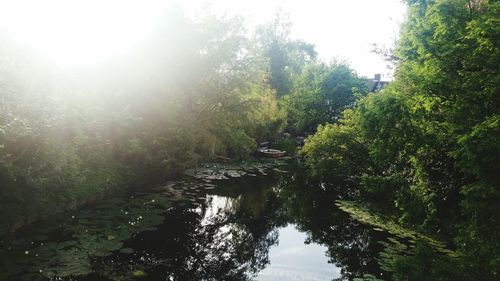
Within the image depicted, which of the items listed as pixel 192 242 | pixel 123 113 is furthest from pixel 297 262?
pixel 123 113

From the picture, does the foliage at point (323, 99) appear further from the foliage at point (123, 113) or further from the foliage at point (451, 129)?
the foliage at point (451, 129)

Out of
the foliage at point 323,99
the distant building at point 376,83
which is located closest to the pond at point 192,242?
the foliage at point 323,99

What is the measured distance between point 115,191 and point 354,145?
15.1 meters

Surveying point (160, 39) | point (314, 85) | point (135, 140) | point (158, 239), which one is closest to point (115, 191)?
point (135, 140)

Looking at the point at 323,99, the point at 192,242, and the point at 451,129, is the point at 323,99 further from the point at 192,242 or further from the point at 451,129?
the point at 192,242

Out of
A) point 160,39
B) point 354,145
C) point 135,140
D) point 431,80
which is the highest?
point 160,39

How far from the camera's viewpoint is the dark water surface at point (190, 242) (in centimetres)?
1150

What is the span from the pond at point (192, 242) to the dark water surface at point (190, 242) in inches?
1.3

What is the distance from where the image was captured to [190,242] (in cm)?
1481

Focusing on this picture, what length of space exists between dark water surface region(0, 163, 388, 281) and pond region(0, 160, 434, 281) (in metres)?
0.03

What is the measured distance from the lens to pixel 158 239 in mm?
14453

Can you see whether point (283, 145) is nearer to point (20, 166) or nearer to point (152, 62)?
point (152, 62)

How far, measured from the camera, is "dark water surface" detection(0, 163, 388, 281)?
1150cm

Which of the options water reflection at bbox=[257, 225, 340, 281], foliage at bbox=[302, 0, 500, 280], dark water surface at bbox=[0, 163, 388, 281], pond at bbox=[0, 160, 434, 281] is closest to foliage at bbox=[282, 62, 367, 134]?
pond at bbox=[0, 160, 434, 281]
